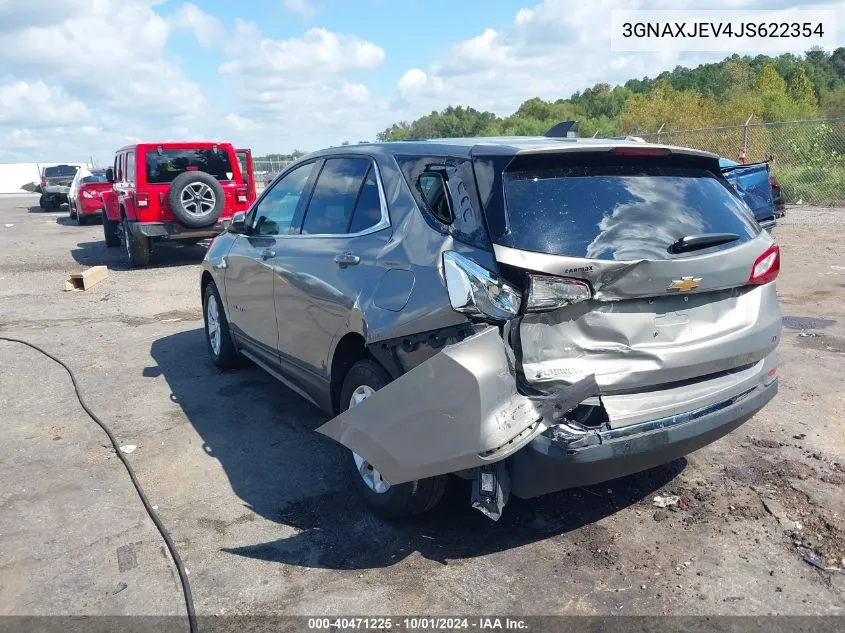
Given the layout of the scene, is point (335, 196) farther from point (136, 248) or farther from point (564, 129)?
point (136, 248)

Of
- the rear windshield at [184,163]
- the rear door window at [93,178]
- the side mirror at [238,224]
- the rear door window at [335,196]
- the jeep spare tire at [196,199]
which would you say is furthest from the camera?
the rear door window at [93,178]

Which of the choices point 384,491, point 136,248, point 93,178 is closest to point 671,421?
point 384,491

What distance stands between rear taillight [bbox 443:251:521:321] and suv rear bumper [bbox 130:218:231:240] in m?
9.96

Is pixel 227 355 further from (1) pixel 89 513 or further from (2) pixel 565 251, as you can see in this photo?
(2) pixel 565 251

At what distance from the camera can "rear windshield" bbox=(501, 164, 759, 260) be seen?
118 inches

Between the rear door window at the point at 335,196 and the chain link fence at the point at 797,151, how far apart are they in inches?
657

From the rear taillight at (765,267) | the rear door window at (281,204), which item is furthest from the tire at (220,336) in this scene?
the rear taillight at (765,267)

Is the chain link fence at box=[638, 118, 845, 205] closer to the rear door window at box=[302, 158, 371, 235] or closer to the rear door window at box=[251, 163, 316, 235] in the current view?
the rear door window at box=[251, 163, 316, 235]

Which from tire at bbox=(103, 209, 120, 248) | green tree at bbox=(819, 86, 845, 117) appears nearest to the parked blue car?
tire at bbox=(103, 209, 120, 248)

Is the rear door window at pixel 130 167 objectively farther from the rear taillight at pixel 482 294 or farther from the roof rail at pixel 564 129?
the rear taillight at pixel 482 294

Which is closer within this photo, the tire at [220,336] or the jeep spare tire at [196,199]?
the tire at [220,336]

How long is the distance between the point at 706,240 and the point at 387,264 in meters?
1.52

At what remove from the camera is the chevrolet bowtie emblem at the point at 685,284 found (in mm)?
3093

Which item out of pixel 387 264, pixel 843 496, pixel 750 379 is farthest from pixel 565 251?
pixel 843 496
